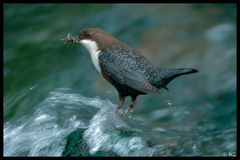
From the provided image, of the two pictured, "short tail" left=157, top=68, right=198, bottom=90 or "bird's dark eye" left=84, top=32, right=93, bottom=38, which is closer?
"short tail" left=157, top=68, right=198, bottom=90

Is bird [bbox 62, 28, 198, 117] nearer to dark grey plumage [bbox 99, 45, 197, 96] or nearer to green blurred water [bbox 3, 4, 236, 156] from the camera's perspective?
dark grey plumage [bbox 99, 45, 197, 96]

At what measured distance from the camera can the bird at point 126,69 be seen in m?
6.96

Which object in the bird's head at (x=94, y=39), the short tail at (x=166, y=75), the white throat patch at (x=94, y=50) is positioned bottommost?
the short tail at (x=166, y=75)

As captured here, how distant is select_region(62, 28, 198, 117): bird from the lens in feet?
22.9

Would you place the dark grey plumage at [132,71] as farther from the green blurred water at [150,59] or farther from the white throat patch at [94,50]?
the green blurred water at [150,59]

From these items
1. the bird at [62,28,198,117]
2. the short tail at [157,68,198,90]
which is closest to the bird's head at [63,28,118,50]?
the bird at [62,28,198,117]

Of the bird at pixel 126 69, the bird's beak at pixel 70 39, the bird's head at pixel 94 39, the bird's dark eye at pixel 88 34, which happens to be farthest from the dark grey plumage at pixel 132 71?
the bird's beak at pixel 70 39

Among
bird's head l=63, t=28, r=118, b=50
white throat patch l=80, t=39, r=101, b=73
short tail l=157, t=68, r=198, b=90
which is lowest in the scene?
short tail l=157, t=68, r=198, b=90

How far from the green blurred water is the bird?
1118 millimetres

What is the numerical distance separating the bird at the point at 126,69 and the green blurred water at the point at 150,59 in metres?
1.12

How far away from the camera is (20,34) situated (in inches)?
444

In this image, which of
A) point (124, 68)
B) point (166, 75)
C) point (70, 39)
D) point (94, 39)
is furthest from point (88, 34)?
point (166, 75)

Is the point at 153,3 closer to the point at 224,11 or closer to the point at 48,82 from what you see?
the point at 224,11

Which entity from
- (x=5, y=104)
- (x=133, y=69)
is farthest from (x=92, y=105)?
(x=5, y=104)
